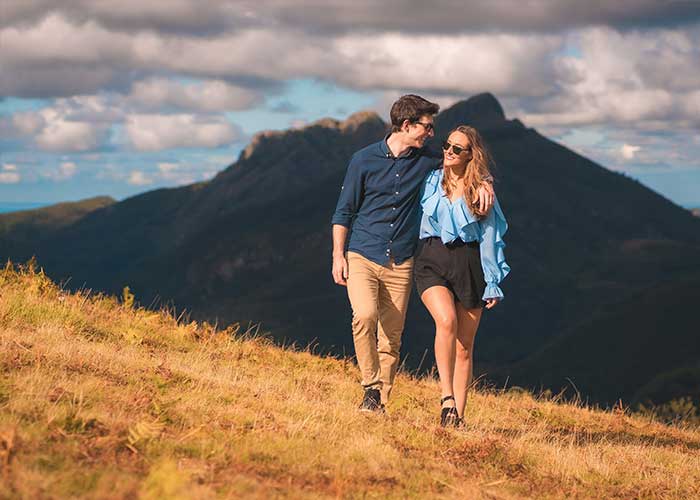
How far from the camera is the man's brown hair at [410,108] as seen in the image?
785 centimetres

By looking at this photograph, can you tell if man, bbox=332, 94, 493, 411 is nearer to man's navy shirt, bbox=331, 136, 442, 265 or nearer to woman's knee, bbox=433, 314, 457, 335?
man's navy shirt, bbox=331, 136, 442, 265

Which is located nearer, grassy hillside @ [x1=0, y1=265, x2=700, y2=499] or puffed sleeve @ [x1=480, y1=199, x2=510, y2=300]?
grassy hillside @ [x1=0, y1=265, x2=700, y2=499]

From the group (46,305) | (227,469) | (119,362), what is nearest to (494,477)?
(227,469)

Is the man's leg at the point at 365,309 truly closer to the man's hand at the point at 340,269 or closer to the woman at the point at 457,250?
the man's hand at the point at 340,269

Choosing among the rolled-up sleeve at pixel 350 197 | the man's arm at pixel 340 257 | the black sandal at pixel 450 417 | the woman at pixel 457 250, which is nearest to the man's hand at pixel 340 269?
the man's arm at pixel 340 257

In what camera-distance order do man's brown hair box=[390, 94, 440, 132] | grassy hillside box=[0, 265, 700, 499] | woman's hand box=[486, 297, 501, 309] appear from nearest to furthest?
grassy hillside box=[0, 265, 700, 499]
woman's hand box=[486, 297, 501, 309]
man's brown hair box=[390, 94, 440, 132]

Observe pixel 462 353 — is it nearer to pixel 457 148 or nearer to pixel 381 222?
pixel 381 222

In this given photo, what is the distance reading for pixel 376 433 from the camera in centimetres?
692

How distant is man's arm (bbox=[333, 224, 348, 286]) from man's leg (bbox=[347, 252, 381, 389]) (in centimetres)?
11

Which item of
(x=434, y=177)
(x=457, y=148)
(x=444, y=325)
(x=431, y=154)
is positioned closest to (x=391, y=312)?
(x=444, y=325)

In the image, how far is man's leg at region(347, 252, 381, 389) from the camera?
791 cm

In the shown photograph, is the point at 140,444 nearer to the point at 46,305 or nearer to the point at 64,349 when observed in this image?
the point at 64,349

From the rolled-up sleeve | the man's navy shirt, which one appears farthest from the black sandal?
the rolled-up sleeve

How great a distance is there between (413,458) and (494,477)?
65 centimetres
